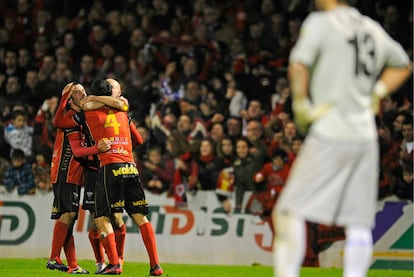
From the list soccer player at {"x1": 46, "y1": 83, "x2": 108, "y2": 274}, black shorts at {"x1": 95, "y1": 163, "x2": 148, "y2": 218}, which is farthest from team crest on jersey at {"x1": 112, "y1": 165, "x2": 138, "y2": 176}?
soccer player at {"x1": 46, "y1": 83, "x2": 108, "y2": 274}

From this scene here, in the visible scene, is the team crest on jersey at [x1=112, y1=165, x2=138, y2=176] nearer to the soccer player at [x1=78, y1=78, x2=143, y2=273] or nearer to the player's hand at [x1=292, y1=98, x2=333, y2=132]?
the soccer player at [x1=78, y1=78, x2=143, y2=273]

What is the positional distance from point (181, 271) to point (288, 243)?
6778 mm

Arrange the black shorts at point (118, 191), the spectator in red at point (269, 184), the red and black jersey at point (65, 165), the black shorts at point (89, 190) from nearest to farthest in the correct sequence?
1. the black shorts at point (118, 191)
2. the black shorts at point (89, 190)
3. the red and black jersey at point (65, 165)
4. the spectator in red at point (269, 184)

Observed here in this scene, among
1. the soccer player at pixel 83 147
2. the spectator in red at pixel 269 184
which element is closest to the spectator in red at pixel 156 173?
the spectator in red at pixel 269 184

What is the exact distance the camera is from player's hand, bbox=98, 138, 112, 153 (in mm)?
11359

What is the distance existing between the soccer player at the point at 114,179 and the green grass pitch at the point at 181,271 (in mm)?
619

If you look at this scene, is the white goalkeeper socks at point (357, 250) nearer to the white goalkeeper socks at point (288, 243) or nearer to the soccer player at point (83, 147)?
the white goalkeeper socks at point (288, 243)

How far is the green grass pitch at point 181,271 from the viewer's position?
12.5 meters

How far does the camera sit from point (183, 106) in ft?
60.5

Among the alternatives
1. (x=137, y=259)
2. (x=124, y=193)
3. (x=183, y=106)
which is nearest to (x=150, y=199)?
(x=137, y=259)

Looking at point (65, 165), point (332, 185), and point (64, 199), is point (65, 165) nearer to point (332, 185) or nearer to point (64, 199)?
point (64, 199)

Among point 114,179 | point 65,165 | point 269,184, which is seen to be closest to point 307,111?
point 114,179

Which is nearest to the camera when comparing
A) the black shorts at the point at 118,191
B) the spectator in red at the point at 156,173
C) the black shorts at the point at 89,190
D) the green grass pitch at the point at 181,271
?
the black shorts at the point at 118,191

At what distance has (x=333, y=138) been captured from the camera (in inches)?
279
